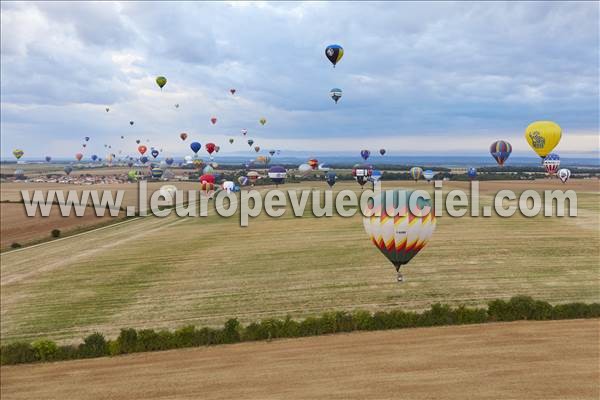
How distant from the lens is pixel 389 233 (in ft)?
69.9

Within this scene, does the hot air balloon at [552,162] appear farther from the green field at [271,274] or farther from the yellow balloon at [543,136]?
the yellow balloon at [543,136]

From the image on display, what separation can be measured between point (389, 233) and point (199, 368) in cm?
1030

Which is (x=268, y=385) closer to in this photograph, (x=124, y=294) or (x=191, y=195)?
(x=124, y=294)

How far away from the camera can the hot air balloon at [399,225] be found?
21031mm

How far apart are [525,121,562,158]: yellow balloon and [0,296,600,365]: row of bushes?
27.1 metres

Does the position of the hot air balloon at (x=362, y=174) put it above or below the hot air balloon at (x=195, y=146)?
below

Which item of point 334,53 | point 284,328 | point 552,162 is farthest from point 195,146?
point 284,328

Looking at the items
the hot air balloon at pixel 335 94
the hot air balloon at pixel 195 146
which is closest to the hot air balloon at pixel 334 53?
the hot air balloon at pixel 335 94

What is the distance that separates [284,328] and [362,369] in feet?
16.4

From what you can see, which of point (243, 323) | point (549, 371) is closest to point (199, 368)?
point (243, 323)

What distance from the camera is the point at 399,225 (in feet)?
69.1

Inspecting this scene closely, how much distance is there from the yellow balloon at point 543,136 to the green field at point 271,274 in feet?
25.8

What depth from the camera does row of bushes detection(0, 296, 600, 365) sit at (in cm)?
2219

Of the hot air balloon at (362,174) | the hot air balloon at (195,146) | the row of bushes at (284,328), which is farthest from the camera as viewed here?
the hot air balloon at (195,146)
